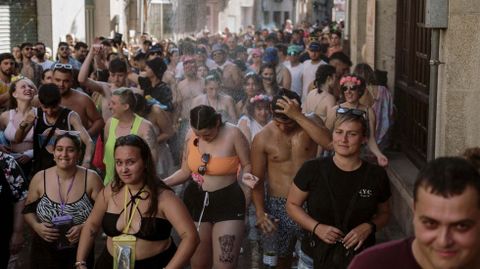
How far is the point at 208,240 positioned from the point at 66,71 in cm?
296

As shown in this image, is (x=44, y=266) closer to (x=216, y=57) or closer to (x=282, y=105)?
(x=282, y=105)

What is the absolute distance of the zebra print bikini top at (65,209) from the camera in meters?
6.18

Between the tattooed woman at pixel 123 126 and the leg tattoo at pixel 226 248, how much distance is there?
1.23 meters

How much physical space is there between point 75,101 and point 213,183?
260cm

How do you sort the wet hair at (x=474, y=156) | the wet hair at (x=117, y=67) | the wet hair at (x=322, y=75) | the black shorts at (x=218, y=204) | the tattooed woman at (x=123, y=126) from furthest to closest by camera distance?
the wet hair at (x=117, y=67) → the wet hair at (x=322, y=75) → the tattooed woman at (x=123, y=126) → the black shorts at (x=218, y=204) → the wet hair at (x=474, y=156)

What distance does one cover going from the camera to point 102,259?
214 inches

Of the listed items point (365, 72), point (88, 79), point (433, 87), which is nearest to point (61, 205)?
point (433, 87)

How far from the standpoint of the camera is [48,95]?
7793mm

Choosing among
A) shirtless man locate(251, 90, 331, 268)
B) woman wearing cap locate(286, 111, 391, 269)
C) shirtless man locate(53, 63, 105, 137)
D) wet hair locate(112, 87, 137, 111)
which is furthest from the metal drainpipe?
shirtless man locate(53, 63, 105, 137)

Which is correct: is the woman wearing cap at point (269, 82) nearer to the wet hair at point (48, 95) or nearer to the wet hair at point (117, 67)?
the wet hair at point (117, 67)

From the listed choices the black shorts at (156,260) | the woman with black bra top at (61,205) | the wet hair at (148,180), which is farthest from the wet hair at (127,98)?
the black shorts at (156,260)

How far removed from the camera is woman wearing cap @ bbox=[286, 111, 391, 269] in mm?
5258

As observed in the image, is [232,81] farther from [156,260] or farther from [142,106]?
[156,260]

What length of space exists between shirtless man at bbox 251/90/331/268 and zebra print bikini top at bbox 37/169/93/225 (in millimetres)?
1317
